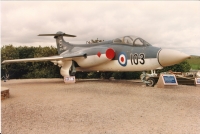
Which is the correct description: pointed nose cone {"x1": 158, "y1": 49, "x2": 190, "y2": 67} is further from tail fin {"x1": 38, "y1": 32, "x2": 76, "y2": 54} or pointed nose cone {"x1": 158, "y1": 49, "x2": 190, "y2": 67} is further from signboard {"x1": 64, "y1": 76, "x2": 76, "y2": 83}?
tail fin {"x1": 38, "y1": 32, "x2": 76, "y2": 54}

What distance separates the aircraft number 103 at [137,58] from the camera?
1139cm

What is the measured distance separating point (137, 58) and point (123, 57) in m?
1.00

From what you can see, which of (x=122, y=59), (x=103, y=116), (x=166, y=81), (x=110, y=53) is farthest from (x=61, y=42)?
(x=103, y=116)

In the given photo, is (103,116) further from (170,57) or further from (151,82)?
(151,82)

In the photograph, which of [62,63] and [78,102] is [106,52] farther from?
[78,102]

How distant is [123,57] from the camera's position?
12.3 metres

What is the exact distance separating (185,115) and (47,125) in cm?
343

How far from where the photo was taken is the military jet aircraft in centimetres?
1049

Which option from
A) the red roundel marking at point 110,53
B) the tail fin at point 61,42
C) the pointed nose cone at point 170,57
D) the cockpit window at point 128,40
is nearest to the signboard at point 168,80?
the pointed nose cone at point 170,57

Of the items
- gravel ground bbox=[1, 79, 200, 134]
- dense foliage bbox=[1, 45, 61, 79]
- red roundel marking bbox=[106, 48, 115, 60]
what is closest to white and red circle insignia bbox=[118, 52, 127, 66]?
red roundel marking bbox=[106, 48, 115, 60]

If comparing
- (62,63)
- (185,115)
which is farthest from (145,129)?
(62,63)

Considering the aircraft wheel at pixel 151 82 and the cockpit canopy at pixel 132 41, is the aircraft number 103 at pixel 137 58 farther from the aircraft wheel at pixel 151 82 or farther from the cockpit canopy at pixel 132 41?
the aircraft wheel at pixel 151 82

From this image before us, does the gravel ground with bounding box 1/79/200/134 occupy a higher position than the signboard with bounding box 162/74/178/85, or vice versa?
the signboard with bounding box 162/74/178/85

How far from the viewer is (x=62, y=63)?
606 inches
